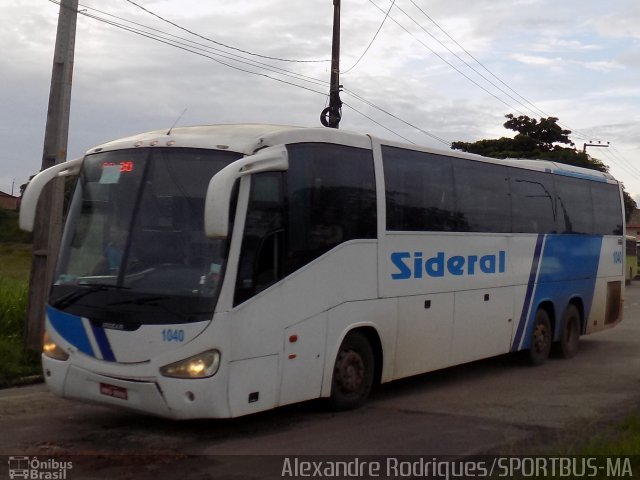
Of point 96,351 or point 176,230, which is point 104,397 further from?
point 176,230

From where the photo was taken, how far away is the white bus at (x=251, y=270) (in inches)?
305

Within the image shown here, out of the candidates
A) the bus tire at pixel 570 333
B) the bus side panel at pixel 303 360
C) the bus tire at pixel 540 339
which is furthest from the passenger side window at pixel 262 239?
the bus tire at pixel 570 333

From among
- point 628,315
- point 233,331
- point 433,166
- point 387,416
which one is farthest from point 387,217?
point 628,315

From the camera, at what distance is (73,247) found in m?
8.57

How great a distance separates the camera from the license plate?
25.8 ft

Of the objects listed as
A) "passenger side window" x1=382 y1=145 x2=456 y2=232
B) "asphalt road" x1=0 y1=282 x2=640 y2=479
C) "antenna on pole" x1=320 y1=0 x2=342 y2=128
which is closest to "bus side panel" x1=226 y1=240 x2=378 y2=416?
"asphalt road" x1=0 y1=282 x2=640 y2=479

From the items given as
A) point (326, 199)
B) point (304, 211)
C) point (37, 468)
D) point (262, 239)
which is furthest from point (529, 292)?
point (37, 468)

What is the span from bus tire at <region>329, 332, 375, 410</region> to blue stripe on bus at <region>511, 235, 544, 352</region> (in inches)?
158

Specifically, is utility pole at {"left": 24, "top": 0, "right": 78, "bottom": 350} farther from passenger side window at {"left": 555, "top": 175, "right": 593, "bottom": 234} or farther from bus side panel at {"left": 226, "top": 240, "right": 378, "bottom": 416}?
passenger side window at {"left": 555, "top": 175, "right": 593, "bottom": 234}

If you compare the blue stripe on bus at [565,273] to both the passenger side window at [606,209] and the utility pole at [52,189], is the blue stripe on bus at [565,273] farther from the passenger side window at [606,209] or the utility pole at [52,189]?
the utility pole at [52,189]

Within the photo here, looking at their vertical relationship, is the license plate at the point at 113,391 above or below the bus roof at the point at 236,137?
below

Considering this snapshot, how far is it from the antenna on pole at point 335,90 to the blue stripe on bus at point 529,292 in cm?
862

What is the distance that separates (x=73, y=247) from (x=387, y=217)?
3620 millimetres

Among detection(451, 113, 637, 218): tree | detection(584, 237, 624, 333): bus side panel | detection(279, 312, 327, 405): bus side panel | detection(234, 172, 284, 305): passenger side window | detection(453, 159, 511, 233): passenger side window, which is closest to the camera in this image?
detection(234, 172, 284, 305): passenger side window
